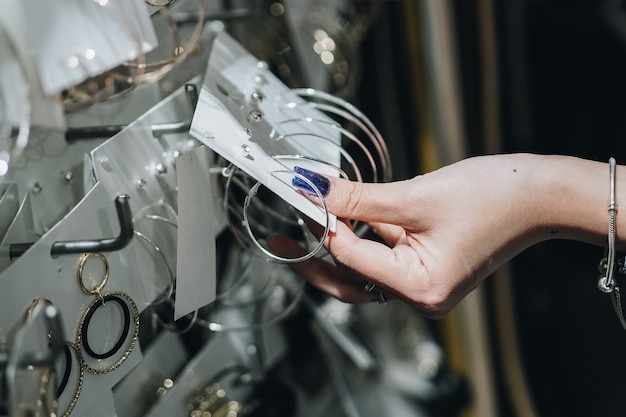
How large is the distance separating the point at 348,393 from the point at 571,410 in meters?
0.54

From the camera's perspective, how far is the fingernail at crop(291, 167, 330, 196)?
0.50 m

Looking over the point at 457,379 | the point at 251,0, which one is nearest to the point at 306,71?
the point at 251,0

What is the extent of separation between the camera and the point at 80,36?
0.44 m

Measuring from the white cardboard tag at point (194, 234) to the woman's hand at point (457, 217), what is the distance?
0.07 m

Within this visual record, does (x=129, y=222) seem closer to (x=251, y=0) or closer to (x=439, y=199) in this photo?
(x=439, y=199)

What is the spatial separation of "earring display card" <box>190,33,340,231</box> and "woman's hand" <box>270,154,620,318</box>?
3 centimetres

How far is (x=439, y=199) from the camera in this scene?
1.74 ft

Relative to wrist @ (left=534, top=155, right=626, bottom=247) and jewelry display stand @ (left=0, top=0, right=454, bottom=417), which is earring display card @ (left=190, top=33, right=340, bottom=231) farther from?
wrist @ (left=534, top=155, right=626, bottom=247)

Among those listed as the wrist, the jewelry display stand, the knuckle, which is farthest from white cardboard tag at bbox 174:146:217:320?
the wrist

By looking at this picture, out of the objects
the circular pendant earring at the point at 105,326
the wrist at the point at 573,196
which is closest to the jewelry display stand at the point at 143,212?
the circular pendant earring at the point at 105,326

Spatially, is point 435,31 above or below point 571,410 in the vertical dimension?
above

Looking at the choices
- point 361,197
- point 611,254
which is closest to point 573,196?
point 611,254

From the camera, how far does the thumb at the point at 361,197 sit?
507 mm

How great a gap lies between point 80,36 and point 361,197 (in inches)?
8.3
